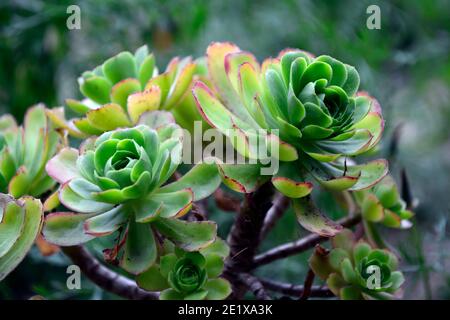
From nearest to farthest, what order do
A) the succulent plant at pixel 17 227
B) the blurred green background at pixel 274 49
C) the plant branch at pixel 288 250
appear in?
the succulent plant at pixel 17 227 → the plant branch at pixel 288 250 → the blurred green background at pixel 274 49

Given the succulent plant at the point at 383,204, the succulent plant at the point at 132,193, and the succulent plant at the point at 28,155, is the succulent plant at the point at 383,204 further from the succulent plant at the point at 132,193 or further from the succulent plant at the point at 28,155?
the succulent plant at the point at 28,155

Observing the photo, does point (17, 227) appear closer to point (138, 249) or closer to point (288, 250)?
point (138, 249)

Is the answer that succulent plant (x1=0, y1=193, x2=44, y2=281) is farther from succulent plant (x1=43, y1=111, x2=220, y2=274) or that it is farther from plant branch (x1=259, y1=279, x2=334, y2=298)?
plant branch (x1=259, y1=279, x2=334, y2=298)

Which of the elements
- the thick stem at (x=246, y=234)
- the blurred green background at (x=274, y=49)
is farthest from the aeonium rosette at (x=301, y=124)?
the blurred green background at (x=274, y=49)

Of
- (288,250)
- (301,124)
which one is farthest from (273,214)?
(301,124)

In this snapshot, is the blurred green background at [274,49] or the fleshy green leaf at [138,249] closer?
the fleshy green leaf at [138,249]

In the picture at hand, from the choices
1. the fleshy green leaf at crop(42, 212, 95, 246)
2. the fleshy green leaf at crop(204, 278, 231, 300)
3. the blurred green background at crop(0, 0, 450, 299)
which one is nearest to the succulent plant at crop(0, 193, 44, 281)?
the fleshy green leaf at crop(42, 212, 95, 246)
